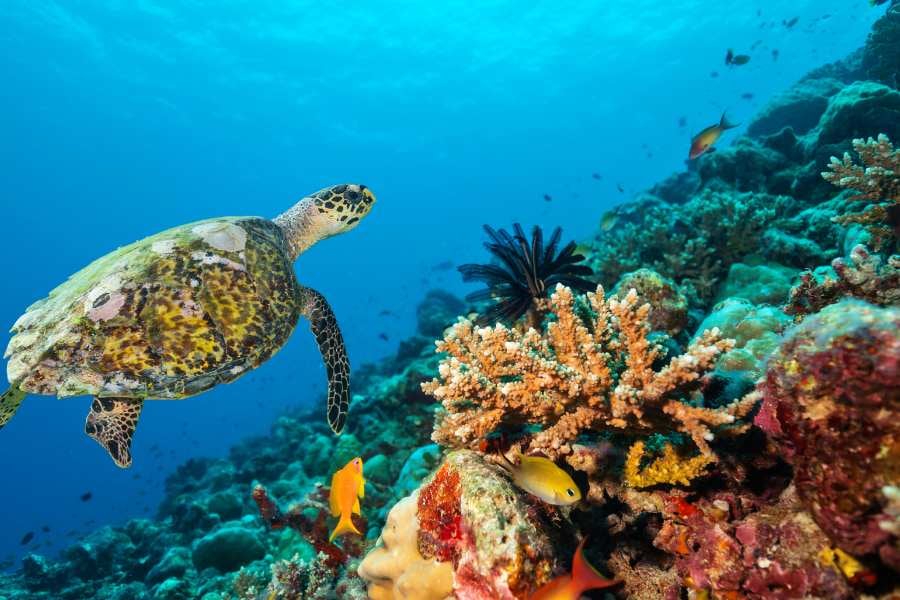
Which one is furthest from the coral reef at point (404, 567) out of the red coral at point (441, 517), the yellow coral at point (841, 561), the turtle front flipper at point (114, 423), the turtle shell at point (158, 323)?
the turtle front flipper at point (114, 423)

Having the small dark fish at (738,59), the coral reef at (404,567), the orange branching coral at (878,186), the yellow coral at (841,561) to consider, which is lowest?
the yellow coral at (841,561)

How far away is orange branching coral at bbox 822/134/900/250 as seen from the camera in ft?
11.7

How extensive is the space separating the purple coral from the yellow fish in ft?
2.66

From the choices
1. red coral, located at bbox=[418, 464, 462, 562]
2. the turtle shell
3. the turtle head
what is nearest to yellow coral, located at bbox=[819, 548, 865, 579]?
red coral, located at bbox=[418, 464, 462, 562]

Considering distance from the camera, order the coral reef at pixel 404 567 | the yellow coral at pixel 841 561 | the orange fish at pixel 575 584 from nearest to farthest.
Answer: the yellow coral at pixel 841 561
the orange fish at pixel 575 584
the coral reef at pixel 404 567

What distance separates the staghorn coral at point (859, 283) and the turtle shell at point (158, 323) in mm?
4313

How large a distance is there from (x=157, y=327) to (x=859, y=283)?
16.6 ft

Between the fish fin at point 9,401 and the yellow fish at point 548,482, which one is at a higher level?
the fish fin at point 9,401

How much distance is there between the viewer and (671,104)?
73.8 metres

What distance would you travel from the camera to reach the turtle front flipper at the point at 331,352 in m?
4.31

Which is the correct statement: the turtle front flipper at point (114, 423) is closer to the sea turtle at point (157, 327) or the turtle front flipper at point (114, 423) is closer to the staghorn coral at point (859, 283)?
the sea turtle at point (157, 327)

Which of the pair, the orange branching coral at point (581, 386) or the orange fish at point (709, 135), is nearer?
the orange branching coral at point (581, 386)

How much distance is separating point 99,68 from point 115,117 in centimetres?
1508

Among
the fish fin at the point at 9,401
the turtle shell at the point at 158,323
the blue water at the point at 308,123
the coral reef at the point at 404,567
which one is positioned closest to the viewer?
the coral reef at the point at 404,567
